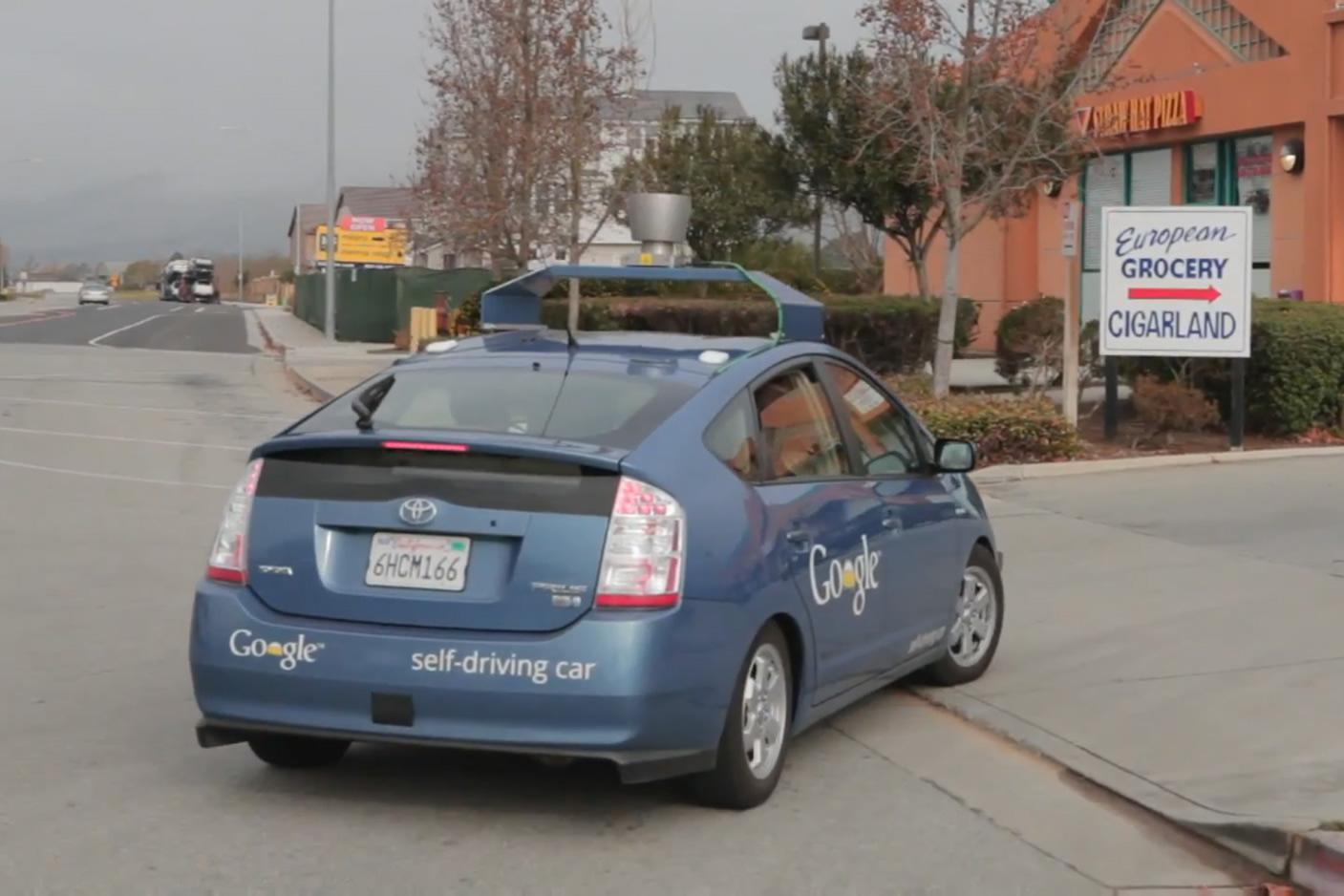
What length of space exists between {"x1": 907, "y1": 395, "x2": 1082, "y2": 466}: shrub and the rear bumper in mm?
10899

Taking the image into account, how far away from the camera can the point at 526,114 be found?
27.9 m

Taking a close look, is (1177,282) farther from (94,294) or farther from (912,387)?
(94,294)

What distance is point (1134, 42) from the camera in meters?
30.0

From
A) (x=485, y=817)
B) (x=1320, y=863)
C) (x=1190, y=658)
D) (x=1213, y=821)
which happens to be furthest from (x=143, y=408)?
(x=1320, y=863)

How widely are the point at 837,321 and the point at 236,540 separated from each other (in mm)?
17211

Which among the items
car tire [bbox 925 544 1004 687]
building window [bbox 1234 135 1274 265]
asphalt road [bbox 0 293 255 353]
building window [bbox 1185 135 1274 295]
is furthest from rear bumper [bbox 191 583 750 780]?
asphalt road [bbox 0 293 255 353]

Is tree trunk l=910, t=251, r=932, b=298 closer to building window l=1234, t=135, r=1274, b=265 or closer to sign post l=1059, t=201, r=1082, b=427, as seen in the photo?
building window l=1234, t=135, r=1274, b=265

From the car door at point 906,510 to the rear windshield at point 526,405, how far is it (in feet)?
3.89

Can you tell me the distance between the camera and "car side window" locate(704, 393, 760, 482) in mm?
6121

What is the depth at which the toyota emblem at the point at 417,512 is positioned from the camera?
5680 millimetres

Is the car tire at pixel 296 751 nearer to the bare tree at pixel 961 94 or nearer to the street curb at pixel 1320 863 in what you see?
the street curb at pixel 1320 863

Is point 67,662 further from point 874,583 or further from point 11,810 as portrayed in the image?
point 874,583

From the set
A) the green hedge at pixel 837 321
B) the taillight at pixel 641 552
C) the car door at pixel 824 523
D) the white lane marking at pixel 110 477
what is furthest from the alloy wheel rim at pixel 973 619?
the green hedge at pixel 837 321

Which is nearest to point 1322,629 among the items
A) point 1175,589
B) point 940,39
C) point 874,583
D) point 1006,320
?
point 1175,589
